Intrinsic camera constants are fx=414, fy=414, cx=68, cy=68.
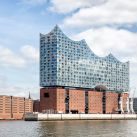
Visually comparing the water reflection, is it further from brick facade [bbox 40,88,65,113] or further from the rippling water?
brick facade [bbox 40,88,65,113]

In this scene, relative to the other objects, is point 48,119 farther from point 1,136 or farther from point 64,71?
point 1,136

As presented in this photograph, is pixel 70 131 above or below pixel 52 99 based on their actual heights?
below

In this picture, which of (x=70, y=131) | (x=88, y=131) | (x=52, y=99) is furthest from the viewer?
(x=52, y=99)

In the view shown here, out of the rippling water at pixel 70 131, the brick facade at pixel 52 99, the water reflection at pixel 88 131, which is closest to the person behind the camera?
Result: the water reflection at pixel 88 131

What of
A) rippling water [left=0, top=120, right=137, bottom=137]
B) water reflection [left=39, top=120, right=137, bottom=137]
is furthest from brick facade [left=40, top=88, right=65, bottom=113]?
water reflection [left=39, top=120, right=137, bottom=137]

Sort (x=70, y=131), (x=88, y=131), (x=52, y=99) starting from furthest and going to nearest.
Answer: (x=52, y=99) → (x=88, y=131) → (x=70, y=131)

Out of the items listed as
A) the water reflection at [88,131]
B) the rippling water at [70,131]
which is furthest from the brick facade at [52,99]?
the water reflection at [88,131]

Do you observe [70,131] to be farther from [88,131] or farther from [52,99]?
[52,99]

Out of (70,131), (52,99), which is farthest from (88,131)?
(52,99)

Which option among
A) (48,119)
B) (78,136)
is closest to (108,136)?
(78,136)

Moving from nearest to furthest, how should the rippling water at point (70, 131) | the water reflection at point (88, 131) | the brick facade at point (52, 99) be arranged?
the water reflection at point (88, 131)
the rippling water at point (70, 131)
the brick facade at point (52, 99)

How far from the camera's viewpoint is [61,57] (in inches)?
7800

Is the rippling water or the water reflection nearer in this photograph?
the water reflection

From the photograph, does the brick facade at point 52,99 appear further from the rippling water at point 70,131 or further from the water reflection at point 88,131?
the water reflection at point 88,131
